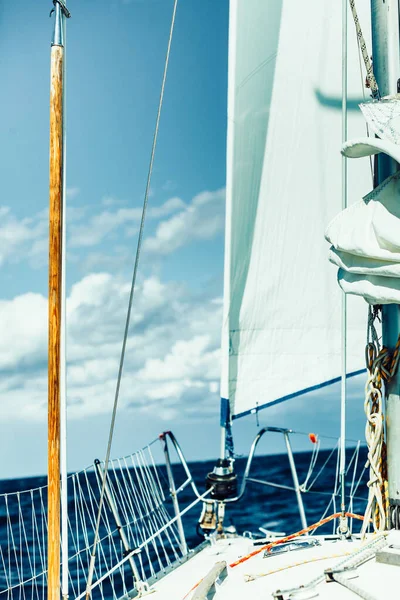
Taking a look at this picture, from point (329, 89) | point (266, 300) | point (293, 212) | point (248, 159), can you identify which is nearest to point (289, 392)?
point (266, 300)

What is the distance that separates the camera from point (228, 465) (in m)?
5.93

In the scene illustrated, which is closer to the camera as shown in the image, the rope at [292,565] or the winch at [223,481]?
the rope at [292,565]

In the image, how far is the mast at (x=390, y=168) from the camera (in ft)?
12.1

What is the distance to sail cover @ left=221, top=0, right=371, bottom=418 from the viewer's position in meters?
6.33

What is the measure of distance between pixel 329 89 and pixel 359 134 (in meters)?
0.56

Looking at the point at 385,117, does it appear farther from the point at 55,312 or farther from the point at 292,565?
the point at 292,565

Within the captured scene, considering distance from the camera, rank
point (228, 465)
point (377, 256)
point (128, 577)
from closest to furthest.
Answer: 1. point (377, 256)
2. point (228, 465)
3. point (128, 577)

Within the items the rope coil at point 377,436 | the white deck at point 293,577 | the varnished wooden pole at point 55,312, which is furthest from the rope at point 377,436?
the varnished wooden pole at point 55,312

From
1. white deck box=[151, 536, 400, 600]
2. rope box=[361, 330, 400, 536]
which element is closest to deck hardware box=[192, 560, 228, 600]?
white deck box=[151, 536, 400, 600]

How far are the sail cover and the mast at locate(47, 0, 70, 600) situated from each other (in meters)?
3.08

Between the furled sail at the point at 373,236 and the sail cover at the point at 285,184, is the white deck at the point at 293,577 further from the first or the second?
the sail cover at the point at 285,184

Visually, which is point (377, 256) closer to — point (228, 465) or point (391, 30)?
point (391, 30)

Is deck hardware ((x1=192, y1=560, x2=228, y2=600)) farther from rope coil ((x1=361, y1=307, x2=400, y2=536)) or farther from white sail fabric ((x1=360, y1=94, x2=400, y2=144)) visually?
white sail fabric ((x1=360, y1=94, x2=400, y2=144))

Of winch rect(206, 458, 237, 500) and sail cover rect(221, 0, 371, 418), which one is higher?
sail cover rect(221, 0, 371, 418)
